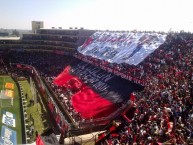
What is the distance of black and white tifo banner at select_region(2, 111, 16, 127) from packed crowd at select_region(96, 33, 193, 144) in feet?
44.8

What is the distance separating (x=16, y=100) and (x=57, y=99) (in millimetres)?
7714

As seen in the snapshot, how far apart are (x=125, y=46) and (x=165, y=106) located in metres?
23.0

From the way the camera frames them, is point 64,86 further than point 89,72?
No

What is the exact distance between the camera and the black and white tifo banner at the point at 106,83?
1441 inches

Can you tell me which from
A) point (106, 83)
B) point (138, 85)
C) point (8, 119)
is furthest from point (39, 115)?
point (138, 85)

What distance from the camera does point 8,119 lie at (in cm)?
3438

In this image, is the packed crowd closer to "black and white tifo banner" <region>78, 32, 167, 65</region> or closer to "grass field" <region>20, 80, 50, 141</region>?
"black and white tifo banner" <region>78, 32, 167, 65</region>

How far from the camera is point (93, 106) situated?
34844 mm

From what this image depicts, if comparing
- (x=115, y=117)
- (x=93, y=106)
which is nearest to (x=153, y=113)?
(x=115, y=117)

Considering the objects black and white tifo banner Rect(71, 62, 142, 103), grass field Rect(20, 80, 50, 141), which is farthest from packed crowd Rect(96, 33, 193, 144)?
grass field Rect(20, 80, 50, 141)

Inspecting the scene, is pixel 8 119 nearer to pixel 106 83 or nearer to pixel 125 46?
pixel 106 83

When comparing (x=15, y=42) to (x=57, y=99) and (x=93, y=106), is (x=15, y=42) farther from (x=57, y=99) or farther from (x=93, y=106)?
(x=93, y=106)

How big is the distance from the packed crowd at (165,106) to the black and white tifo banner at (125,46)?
7.37 feet

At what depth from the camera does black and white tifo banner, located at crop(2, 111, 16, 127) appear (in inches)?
1302
